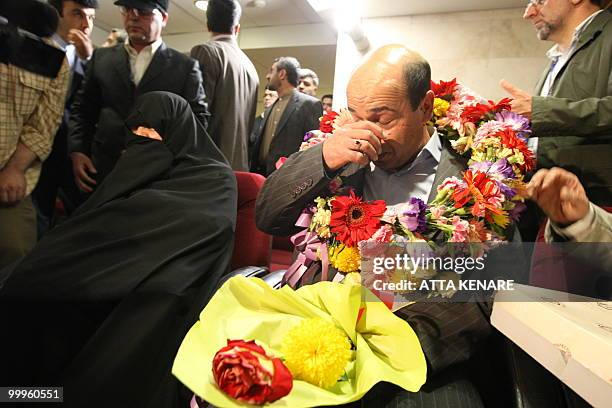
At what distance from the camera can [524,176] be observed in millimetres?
898

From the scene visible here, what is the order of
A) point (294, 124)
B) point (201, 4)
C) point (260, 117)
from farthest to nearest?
point (260, 117)
point (201, 4)
point (294, 124)

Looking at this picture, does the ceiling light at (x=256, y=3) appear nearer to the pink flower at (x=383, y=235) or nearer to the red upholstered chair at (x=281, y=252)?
the red upholstered chair at (x=281, y=252)

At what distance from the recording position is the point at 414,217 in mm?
764

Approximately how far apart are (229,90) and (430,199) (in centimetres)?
135

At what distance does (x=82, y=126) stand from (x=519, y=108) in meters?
1.75

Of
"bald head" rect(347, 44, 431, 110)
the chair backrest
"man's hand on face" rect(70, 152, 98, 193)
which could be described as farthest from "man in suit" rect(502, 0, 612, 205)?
"man's hand on face" rect(70, 152, 98, 193)

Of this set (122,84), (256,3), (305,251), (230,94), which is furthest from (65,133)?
Answer: (305,251)

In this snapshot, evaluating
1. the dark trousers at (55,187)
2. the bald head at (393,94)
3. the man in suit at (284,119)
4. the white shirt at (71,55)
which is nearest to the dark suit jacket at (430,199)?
the bald head at (393,94)

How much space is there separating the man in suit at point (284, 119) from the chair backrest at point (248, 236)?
0.12 m

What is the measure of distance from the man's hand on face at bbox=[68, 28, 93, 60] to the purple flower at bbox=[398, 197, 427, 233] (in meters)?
1.78

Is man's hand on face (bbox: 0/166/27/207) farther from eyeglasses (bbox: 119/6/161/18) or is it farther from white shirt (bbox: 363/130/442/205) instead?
white shirt (bbox: 363/130/442/205)

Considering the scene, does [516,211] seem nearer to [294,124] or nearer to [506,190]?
[506,190]

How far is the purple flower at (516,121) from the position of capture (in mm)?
907

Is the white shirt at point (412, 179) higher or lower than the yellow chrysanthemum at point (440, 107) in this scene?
lower
